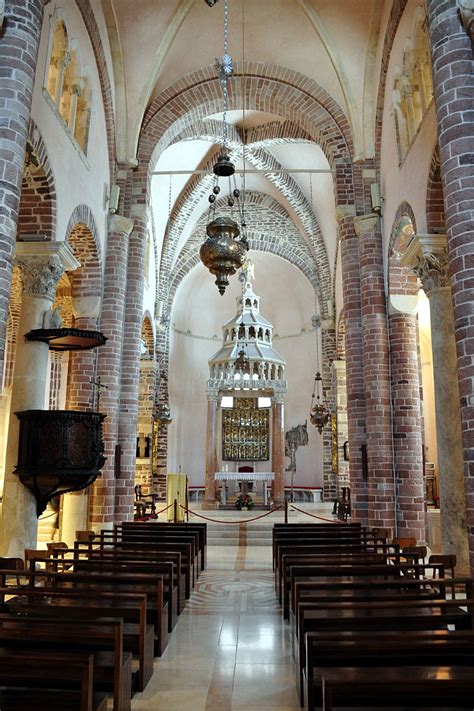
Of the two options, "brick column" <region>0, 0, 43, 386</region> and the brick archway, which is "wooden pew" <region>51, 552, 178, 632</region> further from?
the brick archway

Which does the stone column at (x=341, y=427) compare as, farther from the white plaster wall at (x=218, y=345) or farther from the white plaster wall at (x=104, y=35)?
the white plaster wall at (x=104, y=35)

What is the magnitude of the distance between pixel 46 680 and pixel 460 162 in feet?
20.2

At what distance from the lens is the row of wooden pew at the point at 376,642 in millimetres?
2537

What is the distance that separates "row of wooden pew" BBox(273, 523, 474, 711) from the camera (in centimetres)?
254

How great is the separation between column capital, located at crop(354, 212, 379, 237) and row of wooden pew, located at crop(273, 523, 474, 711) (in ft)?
25.5

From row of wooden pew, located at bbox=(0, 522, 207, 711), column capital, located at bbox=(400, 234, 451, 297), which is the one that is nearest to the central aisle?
row of wooden pew, located at bbox=(0, 522, 207, 711)

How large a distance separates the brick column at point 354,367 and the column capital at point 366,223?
1.07 ft

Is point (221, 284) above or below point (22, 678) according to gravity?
above

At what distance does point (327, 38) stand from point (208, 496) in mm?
12779

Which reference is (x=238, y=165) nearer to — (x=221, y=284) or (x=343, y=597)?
(x=221, y=284)

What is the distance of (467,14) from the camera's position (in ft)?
21.2

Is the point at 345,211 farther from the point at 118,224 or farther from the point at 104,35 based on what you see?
the point at 104,35

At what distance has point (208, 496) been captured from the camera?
701 inches

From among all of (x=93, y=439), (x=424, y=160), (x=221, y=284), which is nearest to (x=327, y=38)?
(x=424, y=160)
